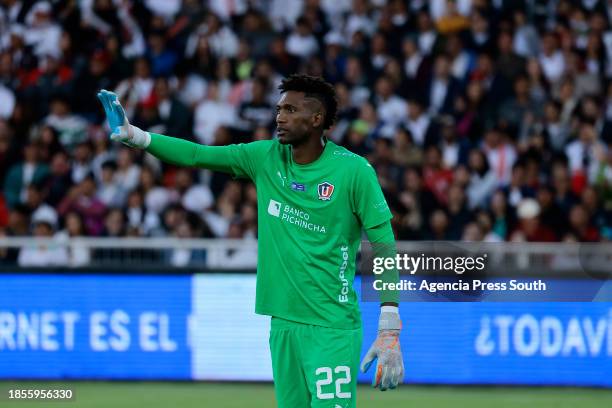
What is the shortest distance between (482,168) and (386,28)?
3.11m

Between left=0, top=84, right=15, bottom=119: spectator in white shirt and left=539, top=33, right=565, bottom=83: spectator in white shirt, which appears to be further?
left=0, top=84, right=15, bottom=119: spectator in white shirt

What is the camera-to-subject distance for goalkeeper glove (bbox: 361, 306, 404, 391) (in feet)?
22.6

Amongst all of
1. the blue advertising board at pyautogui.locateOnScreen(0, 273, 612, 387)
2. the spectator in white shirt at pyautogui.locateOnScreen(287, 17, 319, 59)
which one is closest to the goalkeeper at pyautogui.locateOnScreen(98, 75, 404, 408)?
the blue advertising board at pyautogui.locateOnScreen(0, 273, 612, 387)

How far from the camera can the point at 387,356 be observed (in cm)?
694

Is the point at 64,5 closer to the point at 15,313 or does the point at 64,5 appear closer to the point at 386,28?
the point at 386,28

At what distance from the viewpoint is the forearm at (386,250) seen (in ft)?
23.0

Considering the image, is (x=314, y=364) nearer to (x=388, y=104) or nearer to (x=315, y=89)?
(x=315, y=89)

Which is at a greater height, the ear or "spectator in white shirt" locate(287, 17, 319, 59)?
"spectator in white shirt" locate(287, 17, 319, 59)

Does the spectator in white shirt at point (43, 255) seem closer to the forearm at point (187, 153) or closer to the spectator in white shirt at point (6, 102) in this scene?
the spectator in white shirt at point (6, 102)

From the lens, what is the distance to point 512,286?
12961 mm

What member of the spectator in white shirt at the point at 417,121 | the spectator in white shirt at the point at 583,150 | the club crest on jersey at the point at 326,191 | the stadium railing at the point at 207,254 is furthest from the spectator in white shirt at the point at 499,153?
the club crest on jersey at the point at 326,191

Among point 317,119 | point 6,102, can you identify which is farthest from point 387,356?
point 6,102

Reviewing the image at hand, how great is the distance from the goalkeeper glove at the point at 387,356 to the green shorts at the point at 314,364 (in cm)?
15

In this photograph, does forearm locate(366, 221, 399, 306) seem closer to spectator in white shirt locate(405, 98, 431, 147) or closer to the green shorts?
the green shorts
